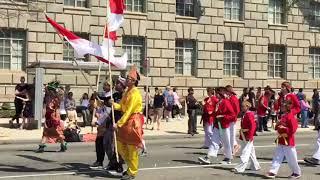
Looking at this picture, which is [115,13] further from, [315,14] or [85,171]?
[315,14]

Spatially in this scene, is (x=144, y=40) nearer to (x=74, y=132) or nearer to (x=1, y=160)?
(x=74, y=132)

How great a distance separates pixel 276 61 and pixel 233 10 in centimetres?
458

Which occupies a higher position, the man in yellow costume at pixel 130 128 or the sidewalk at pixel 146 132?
the man in yellow costume at pixel 130 128

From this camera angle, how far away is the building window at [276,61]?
38.8 m

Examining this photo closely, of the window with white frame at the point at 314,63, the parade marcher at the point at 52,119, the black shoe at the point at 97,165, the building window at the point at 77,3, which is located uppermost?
the building window at the point at 77,3

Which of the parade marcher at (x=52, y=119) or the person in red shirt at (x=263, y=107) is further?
the person in red shirt at (x=263, y=107)

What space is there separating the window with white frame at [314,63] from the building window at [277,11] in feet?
10.0

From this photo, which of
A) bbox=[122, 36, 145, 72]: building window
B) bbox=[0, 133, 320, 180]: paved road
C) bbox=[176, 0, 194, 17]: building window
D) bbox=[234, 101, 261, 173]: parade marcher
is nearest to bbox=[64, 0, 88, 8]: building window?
bbox=[122, 36, 145, 72]: building window

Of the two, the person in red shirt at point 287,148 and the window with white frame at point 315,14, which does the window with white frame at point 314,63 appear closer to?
the window with white frame at point 315,14

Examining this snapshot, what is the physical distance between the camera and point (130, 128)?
38.3 feet

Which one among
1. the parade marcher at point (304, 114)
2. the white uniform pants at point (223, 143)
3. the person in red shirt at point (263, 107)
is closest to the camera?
the white uniform pants at point (223, 143)

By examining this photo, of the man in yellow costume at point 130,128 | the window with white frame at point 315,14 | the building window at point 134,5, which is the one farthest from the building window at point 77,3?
the man in yellow costume at point 130,128

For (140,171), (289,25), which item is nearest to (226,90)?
(140,171)

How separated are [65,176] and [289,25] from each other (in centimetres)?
2925
